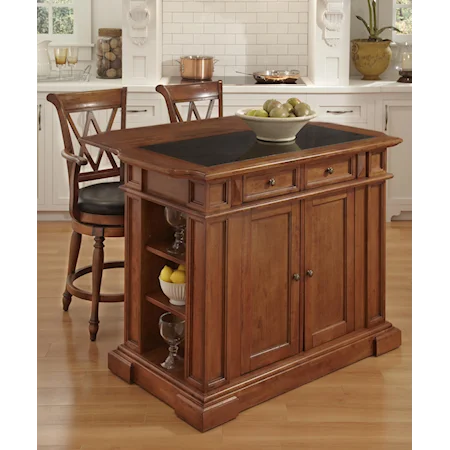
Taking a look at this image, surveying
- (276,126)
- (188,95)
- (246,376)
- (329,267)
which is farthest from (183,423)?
(188,95)

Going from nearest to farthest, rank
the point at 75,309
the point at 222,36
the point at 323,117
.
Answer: the point at 75,309, the point at 323,117, the point at 222,36

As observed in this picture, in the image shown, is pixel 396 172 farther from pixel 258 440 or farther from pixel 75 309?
pixel 258 440

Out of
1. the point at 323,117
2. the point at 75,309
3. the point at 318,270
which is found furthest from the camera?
the point at 323,117

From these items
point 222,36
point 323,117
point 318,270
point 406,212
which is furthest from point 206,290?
point 222,36

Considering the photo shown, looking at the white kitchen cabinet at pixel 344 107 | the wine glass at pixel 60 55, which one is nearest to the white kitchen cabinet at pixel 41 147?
the wine glass at pixel 60 55

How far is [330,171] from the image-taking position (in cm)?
327

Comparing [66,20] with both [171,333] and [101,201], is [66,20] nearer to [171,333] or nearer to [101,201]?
[101,201]

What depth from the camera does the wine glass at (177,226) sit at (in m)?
3.11

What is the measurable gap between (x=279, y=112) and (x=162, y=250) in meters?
0.77

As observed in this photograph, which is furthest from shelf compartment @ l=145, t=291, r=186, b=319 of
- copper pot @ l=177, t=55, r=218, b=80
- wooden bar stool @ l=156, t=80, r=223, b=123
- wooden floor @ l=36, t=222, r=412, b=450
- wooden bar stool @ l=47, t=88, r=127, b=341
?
copper pot @ l=177, t=55, r=218, b=80

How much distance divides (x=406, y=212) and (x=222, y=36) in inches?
80.9

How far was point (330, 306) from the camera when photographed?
344 cm

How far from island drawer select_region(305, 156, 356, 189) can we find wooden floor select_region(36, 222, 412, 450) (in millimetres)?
863

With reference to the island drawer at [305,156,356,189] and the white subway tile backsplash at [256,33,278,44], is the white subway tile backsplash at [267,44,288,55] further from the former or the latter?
the island drawer at [305,156,356,189]
